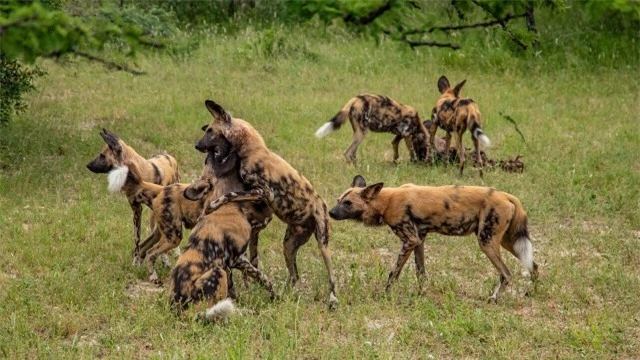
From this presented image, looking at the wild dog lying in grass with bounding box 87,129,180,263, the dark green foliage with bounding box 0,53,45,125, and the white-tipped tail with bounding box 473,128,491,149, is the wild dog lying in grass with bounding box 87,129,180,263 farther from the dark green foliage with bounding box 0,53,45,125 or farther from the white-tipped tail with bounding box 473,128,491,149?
the white-tipped tail with bounding box 473,128,491,149

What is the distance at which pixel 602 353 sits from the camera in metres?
6.46

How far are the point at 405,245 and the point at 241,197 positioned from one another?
1.34 m

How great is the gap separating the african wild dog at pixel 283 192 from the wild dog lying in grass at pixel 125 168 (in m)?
0.80

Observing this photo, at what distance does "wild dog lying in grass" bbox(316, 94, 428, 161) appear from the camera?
40.1 ft

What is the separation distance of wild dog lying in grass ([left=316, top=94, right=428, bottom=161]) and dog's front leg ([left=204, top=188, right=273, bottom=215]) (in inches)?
186

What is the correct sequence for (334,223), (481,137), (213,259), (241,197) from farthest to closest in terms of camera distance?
(481,137) → (334,223) → (241,197) → (213,259)

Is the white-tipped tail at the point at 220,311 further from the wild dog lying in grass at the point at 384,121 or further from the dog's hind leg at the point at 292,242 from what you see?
the wild dog lying in grass at the point at 384,121

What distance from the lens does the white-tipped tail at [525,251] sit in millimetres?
7691

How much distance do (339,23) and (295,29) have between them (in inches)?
527

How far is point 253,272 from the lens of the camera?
Answer: 286 inches

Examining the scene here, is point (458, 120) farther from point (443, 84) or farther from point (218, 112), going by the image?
point (218, 112)

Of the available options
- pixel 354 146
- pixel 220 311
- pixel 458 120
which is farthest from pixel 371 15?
pixel 354 146

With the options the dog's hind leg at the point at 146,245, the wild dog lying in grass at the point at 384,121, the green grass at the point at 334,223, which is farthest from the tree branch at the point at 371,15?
the wild dog lying in grass at the point at 384,121

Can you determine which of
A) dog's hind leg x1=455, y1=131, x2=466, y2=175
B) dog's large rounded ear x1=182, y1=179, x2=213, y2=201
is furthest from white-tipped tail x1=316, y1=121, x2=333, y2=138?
dog's large rounded ear x1=182, y1=179, x2=213, y2=201
